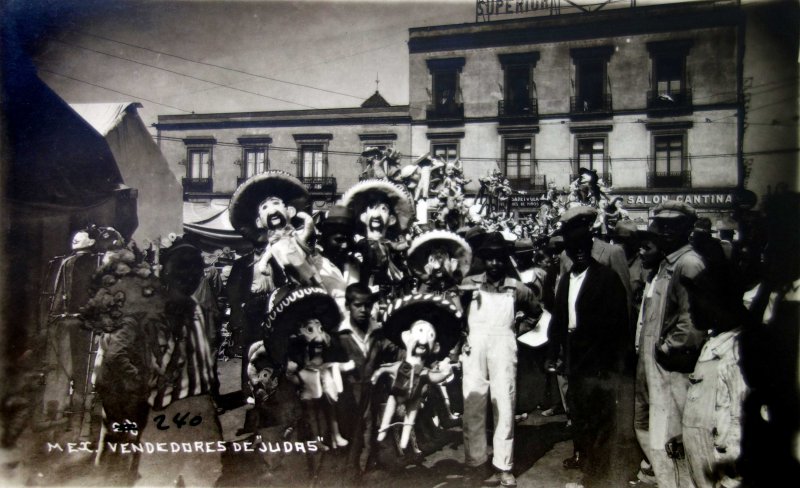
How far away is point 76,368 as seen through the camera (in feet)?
14.2

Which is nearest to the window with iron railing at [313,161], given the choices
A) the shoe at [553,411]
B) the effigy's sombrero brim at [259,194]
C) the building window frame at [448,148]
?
the effigy's sombrero brim at [259,194]

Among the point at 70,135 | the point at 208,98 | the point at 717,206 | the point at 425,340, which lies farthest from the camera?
the point at 208,98

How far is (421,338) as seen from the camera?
3.87 metres

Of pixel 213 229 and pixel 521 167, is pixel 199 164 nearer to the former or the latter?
pixel 213 229

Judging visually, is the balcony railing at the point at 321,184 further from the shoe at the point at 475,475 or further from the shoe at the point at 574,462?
the shoe at the point at 574,462

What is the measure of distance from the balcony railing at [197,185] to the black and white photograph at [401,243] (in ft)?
0.13

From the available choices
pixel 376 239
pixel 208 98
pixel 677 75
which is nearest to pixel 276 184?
pixel 376 239

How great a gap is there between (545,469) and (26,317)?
15.8ft

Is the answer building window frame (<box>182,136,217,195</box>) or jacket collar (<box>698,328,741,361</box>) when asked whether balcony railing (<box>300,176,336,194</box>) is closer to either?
building window frame (<box>182,136,217,195</box>)

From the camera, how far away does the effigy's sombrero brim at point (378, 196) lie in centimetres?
430

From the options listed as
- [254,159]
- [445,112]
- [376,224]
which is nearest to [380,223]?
[376,224]

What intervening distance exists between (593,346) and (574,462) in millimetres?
998

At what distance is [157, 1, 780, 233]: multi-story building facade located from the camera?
4.36 metres

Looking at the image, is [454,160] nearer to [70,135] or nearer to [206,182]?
[206,182]
